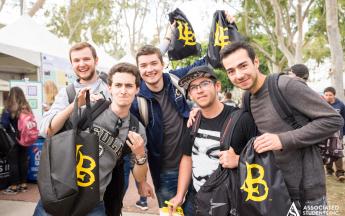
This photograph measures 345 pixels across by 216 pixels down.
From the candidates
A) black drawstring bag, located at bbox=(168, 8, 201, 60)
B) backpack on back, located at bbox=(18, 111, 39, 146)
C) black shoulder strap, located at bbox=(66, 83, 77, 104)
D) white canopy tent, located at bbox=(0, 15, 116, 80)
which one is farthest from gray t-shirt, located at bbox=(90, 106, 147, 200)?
white canopy tent, located at bbox=(0, 15, 116, 80)

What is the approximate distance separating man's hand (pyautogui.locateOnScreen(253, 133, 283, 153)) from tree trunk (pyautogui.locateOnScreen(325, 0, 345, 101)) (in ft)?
22.9

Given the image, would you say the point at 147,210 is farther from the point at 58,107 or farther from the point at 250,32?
the point at 250,32

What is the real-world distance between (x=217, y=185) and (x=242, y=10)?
1760cm

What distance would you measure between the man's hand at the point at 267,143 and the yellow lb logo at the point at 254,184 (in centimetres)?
11

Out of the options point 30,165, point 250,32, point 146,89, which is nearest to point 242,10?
point 250,32

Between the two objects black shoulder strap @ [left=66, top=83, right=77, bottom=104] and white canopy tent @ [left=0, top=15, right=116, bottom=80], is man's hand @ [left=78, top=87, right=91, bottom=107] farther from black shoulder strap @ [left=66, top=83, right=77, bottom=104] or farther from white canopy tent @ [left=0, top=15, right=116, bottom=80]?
white canopy tent @ [left=0, top=15, right=116, bottom=80]

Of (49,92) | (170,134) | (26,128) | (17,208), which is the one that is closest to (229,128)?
(170,134)

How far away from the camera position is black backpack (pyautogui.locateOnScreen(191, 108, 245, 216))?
7.07ft

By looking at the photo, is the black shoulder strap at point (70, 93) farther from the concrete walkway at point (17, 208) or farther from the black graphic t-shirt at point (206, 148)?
the concrete walkway at point (17, 208)

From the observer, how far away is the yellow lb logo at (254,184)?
6.35 feet

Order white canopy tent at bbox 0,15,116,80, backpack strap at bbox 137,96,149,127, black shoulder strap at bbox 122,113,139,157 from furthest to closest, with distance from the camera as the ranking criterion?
white canopy tent at bbox 0,15,116,80
backpack strap at bbox 137,96,149,127
black shoulder strap at bbox 122,113,139,157

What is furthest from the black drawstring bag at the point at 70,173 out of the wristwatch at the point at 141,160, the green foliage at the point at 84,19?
the green foliage at the point at 84,19

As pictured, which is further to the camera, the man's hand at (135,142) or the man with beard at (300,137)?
the man's hand at (135,142)

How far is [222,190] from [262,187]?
0.33 m
